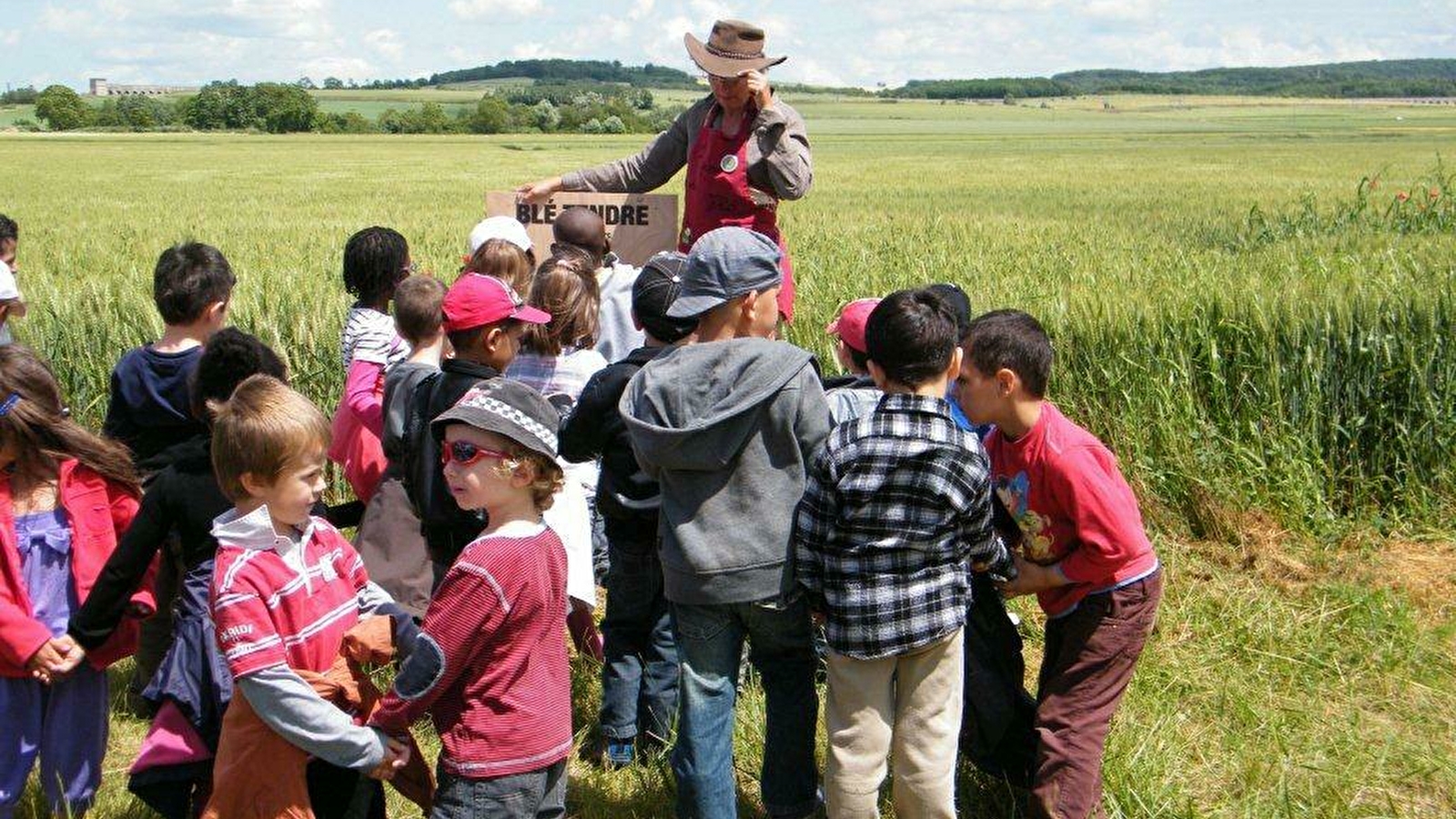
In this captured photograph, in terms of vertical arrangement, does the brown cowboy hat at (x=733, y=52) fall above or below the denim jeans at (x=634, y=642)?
above

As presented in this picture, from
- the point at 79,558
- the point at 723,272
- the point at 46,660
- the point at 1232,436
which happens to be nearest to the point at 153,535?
the point at 79,558

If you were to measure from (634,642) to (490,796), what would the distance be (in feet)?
3.97

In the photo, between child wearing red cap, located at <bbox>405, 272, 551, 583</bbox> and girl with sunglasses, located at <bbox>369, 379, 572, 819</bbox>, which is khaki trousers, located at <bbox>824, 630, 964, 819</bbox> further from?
child wearing red cap, located at <bbox>405, 272, 551, 583</bbox>

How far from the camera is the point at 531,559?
2.71 meters

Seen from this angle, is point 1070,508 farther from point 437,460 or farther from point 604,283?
point 604,283

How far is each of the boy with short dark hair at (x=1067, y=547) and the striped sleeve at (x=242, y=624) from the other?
70.6 inches

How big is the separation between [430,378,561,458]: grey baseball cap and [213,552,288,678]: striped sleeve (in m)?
0.52

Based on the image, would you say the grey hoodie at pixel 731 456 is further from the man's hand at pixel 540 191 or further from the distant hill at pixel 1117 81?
the distant hill at pixel 1117 81

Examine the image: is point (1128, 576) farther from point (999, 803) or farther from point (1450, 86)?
Answer: point (1450, 86)

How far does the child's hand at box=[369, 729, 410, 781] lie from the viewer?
2688mm

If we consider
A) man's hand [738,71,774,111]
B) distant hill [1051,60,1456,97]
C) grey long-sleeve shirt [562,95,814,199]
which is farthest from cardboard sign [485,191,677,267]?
distant hill [1051,60,1456,97]

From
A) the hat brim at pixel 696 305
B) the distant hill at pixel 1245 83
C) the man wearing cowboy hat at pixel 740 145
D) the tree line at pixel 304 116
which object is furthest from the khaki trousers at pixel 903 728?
the distant hill at pixel 1245 83

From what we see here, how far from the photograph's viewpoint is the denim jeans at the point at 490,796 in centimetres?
270

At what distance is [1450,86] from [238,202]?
155m
